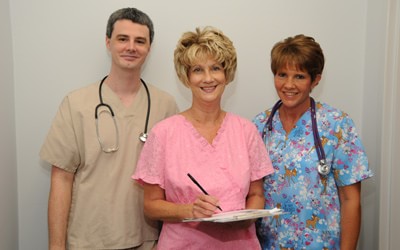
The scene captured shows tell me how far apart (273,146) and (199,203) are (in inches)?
19.3

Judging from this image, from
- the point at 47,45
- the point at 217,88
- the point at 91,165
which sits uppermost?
the point at 47,45

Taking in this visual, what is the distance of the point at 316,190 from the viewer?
5.11ft

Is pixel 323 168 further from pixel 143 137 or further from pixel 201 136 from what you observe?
pixel 143 137

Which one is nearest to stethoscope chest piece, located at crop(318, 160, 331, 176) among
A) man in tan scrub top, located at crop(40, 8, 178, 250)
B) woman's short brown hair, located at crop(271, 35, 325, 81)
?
woman's short brown hair, located at crop(271, 35, 325, 81)

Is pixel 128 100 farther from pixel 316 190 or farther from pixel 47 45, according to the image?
pixel 316 190

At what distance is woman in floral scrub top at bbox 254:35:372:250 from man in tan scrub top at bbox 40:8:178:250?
57cm

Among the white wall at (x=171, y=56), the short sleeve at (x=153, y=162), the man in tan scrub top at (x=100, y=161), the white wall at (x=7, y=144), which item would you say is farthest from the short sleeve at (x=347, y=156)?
the white wall at (x=7, y=144)

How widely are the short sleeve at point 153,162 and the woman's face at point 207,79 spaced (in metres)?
0.22

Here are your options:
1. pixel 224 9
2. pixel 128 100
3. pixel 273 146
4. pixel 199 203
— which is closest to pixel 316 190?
pixel 273 146

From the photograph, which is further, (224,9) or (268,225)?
(224,9)

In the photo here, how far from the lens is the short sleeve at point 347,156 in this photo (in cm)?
155

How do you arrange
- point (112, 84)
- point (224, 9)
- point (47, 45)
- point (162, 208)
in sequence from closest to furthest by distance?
point (162, 208)
point (112, 84)
point (47, 45)
point (224, 9)

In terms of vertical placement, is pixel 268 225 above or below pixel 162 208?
below

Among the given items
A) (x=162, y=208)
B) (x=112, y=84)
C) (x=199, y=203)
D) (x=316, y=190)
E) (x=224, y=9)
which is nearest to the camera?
(x=199, y=203)
